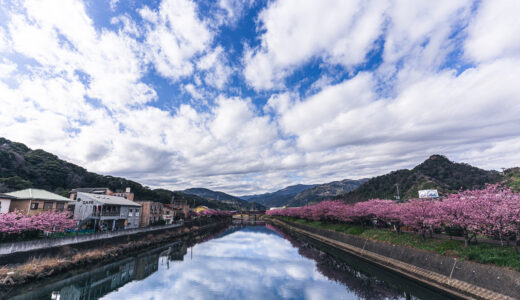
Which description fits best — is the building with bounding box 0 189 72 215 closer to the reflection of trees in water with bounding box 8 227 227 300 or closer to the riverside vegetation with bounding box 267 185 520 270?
the reflection of trees in water with bounding box 8 227 227 300

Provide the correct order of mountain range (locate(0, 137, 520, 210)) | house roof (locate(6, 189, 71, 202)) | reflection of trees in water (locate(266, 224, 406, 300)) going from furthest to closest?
mountain range (locate(0, 137, 520, 210))
house roof (locate(6, 189, 71, 202))
reflection of trees in water (locate(266, 224, 406, 300))

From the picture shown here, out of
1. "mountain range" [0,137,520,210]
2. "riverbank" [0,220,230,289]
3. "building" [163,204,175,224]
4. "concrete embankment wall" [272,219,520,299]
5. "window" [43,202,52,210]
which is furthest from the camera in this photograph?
"mountain range" [0,137,520,210]

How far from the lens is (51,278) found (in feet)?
70.7

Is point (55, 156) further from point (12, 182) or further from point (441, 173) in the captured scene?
point (441, 173)

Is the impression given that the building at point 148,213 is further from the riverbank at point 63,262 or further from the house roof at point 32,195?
the house roof at point 32,195

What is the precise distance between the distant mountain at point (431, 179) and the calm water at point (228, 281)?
93.3m

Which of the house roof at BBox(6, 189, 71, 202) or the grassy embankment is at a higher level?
the house roof at BBox(6, 189, 71, 202)

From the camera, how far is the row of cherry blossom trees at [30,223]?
76.5ft

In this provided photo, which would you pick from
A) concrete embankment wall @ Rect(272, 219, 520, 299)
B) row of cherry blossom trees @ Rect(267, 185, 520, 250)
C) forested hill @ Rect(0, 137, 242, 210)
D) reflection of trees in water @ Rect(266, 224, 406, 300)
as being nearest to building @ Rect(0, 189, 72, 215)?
forested hill @ Rect(0, 137, 242, 210)

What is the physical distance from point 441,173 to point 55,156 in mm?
188190

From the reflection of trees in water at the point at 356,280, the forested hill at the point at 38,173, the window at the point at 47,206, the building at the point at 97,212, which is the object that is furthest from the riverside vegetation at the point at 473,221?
the forested hill at the point at 38,173

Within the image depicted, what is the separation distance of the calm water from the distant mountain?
306 ft

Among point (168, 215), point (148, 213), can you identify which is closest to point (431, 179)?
point (168, 215)

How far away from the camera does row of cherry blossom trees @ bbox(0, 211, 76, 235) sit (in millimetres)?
23309
